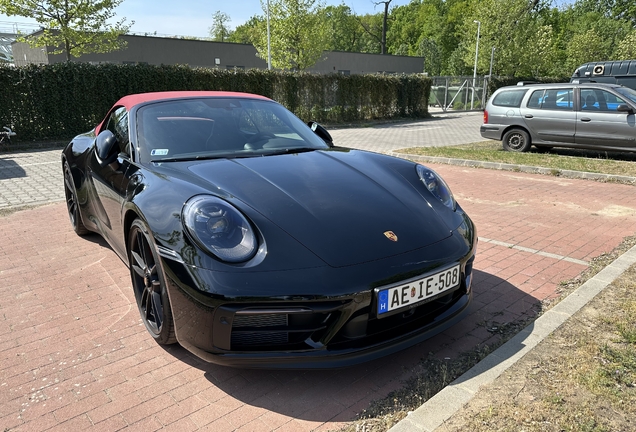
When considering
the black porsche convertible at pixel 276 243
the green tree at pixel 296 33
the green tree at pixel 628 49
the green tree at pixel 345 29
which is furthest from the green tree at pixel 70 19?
the green tree at pixel 345 29

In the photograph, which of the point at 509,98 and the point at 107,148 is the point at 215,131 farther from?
the point at 509,98

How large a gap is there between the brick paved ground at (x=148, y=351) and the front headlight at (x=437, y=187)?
77 cm

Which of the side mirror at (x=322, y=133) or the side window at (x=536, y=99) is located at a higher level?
the side window at (x=536, y=99)

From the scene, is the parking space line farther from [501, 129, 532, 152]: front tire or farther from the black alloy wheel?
[501, 129, 532, 152]: front tire

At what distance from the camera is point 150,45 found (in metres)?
31.2

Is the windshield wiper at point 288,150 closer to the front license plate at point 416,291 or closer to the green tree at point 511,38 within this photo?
the front license plate at point 416,291

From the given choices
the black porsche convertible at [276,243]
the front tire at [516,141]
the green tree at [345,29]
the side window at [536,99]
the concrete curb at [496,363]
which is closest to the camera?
the concrete curb at [496,363]

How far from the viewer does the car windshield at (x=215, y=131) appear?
3.20 metres

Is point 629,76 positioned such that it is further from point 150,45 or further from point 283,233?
point 150,45

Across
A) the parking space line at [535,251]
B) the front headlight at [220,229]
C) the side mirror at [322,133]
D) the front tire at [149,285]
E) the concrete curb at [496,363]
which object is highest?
the side mirror at [322,133]

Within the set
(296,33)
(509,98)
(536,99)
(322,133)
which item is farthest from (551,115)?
(296,33)

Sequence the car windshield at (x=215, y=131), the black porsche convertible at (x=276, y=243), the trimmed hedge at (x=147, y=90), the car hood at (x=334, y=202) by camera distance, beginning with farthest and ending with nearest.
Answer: the trimmed hedge at (x=147, y=90)
the car windshield at (x=215, y=131)
the car hood at (x=334, y=202)
the black porsche convertible at (x=276, y=243)

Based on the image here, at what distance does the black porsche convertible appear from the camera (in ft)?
7.06

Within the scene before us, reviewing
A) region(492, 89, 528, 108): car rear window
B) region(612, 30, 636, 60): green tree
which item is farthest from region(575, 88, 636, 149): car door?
region(612, 30, 636, 60): green tree
